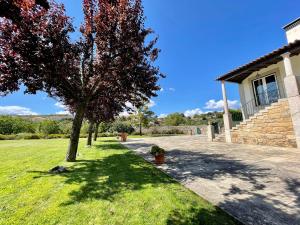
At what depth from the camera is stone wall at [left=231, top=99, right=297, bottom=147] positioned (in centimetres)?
1084

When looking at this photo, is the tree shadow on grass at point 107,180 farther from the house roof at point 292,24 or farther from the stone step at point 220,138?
the house roof at point 292,24

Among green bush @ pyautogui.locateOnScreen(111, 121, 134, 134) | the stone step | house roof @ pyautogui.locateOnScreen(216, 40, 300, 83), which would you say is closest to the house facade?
house roof @ pyautogui.locateOnScreen(216, 40, 300, 83)

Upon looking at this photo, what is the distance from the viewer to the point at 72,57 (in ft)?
29.6

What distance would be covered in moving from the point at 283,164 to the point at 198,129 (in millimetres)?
29563

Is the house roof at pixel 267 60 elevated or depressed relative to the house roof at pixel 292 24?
depressed

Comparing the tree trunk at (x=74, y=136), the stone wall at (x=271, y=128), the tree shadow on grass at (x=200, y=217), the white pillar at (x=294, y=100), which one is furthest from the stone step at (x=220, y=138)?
the tree shadow on grass at (x=200, y=217)

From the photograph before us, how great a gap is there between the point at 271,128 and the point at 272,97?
4849 mm

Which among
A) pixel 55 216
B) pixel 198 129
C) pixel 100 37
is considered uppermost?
pixel 100 37

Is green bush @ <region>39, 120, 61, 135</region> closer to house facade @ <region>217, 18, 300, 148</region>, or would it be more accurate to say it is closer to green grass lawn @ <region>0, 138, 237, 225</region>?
house facade @ <region>217, 18, 300, 148</region>

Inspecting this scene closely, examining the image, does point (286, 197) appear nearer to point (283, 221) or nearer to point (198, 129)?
point (283, 221)

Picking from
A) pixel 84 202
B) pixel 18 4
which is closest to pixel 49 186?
pixel 84 202

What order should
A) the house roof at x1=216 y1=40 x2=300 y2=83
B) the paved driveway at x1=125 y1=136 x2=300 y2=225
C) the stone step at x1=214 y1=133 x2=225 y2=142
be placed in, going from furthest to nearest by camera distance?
the stone step at x1=214 y1=133 x2=225 y2=142 → the house roof at x1=216 y1=40 x2=300 y2=83 → the paved driveway at x1=125 y1=136 x2=300 y2=225

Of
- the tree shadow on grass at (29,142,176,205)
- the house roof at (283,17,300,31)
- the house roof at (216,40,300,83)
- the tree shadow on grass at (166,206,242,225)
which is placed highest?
the house roof at (283,17,300,31)

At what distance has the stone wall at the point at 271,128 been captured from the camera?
10.8 m
